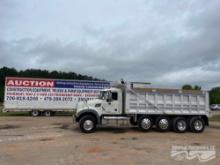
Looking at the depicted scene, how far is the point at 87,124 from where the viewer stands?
20.5 m

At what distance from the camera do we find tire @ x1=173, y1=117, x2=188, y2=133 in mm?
21750

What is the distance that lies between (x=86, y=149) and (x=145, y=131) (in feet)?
26.3

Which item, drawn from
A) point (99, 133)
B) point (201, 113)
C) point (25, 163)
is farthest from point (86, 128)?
point (25, 163)

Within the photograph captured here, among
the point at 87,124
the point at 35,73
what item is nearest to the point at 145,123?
the point at 87,124

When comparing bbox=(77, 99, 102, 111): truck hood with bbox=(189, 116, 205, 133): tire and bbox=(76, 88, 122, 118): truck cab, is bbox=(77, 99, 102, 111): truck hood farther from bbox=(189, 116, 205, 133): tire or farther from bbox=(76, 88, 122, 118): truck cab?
bbox=(189, 116, 205, 133): tire

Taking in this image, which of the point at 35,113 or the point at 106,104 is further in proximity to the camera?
the point at 35,113

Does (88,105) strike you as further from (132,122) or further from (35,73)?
(35,73)

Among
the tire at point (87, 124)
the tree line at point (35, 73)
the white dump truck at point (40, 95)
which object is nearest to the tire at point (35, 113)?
the white dump truck at point (40, 95)

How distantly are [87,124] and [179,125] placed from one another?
5.96 metres

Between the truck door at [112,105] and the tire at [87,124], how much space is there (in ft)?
3.89

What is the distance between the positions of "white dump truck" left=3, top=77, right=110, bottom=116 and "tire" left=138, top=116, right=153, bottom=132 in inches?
619

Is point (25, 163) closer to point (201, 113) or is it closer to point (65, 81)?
point (201, 113)

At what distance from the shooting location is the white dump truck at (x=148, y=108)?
21391 millimetres

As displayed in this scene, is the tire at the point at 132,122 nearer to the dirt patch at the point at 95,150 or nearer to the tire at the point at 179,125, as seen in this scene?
the tire at the point at 179,125
